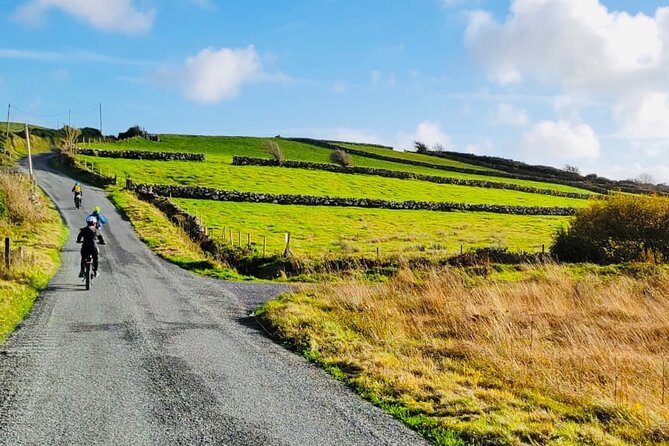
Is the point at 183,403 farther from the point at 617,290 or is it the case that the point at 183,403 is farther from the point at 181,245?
the point at 181,245

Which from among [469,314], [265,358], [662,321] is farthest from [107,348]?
[662,321]

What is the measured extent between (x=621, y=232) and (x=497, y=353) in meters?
20.7

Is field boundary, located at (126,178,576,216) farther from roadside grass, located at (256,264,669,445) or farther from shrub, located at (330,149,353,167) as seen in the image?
roadside grass, located at (256,264,669,445)

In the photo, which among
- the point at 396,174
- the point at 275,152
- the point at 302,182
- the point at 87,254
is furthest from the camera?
the point at 396,174

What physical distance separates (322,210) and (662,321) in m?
35.1

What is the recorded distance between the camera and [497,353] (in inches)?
419

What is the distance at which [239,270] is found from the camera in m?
24.4

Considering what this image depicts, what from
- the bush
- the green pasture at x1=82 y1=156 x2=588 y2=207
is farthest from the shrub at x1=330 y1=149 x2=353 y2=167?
the bush

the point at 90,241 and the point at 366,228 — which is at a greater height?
the point at 90,241

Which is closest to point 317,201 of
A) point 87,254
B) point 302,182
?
point 302,182

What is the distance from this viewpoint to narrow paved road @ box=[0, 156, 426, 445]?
265 inches

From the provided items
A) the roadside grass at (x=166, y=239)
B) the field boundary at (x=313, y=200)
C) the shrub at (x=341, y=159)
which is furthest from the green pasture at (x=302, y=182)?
the roadside grass at (x=166, y=239)

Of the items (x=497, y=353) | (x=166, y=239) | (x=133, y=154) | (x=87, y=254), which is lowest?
(x=166, y=239)

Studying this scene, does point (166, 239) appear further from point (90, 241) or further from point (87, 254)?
point (87, 254)
